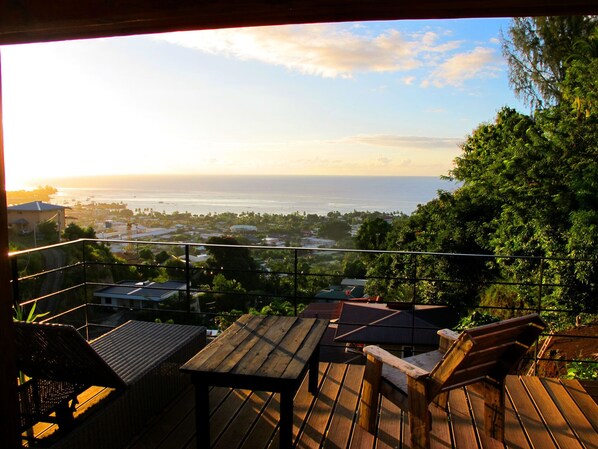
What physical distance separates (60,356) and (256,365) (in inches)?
39.0

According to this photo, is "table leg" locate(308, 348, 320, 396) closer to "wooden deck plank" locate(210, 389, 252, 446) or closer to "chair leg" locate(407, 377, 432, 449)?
"wooden deck plank" locate(210, 389, 252, 446)

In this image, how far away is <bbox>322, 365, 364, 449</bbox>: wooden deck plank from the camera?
263 cm

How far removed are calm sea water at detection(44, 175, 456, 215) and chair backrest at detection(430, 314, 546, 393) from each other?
42.8 feet

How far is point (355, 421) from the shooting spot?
284 cm

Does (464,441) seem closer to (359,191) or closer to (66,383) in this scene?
(66,383)

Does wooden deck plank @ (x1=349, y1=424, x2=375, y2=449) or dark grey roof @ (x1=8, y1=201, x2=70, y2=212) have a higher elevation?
dark grey roof @ (x1=8, y1=201, x2=70, y2=212)

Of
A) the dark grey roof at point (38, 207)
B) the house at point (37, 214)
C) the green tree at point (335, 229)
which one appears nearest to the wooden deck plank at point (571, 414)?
the green tree at point (335, 229)

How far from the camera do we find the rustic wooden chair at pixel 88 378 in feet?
7.16

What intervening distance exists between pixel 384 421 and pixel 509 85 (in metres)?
15.1

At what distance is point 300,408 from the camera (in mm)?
3006

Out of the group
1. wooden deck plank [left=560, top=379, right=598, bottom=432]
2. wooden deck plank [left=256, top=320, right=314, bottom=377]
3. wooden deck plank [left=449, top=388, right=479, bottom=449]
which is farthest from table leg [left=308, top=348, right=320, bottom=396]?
wooden deck plank [left=560, top=379, right=598, bottom=432]

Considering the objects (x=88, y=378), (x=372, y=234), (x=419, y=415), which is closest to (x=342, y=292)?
(x=372, y=234)

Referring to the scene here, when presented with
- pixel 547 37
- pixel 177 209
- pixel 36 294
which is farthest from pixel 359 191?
pixel 36 294

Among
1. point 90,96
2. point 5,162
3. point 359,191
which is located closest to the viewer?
point 5,162
